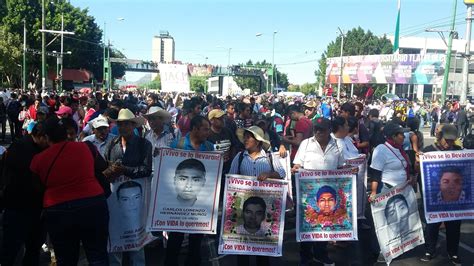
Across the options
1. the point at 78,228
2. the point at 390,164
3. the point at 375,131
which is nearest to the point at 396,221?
the point at 390,164

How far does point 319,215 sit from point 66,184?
2.66 metres

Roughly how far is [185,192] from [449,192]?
10.3ft

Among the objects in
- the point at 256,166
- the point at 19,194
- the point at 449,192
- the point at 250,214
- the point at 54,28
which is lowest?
the point at 250,214

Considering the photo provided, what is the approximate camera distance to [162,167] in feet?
16.2

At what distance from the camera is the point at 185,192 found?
501cm

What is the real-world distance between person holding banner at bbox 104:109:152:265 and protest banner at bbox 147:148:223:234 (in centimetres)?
14

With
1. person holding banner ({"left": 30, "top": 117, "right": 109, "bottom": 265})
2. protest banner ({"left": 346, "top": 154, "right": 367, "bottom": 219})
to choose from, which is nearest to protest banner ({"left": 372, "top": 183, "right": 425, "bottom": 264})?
protest banner ({"left": 346, "top": 154, "right": 367, "bottom": 219})

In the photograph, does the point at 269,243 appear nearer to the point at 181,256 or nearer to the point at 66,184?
the point at 181,256

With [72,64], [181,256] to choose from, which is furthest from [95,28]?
[181,256]

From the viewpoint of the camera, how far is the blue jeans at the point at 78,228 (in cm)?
388

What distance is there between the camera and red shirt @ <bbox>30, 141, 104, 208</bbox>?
3.85 m

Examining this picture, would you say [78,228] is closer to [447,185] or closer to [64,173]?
[64,173]

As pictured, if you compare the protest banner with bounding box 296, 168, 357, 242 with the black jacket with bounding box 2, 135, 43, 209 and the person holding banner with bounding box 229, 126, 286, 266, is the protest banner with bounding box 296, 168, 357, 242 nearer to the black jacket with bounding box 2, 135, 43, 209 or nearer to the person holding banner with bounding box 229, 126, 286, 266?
the person holding banner with bounding box 229, 126, 286, 266

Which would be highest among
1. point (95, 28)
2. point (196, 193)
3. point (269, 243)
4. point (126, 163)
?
point (95, 28)
